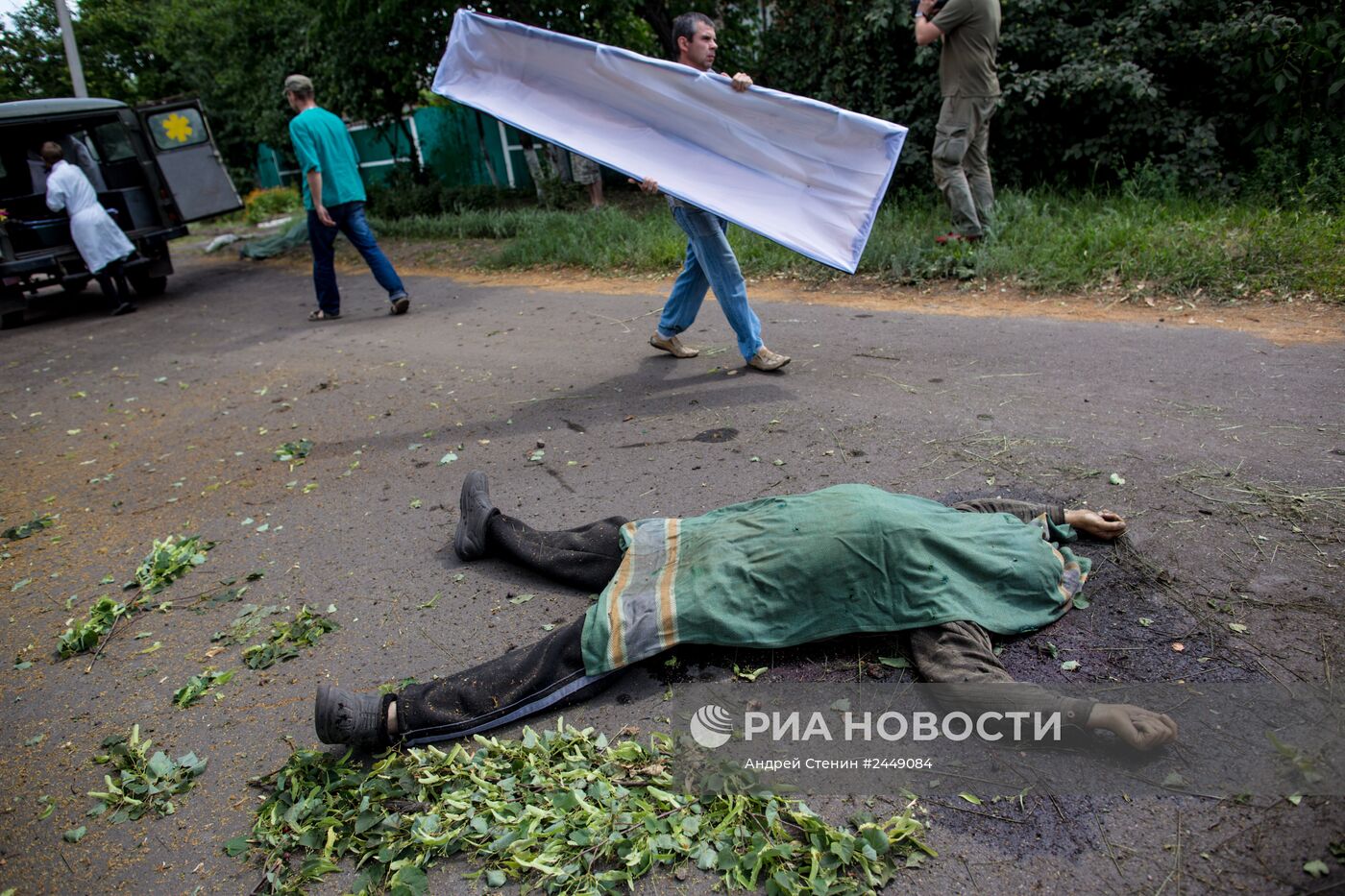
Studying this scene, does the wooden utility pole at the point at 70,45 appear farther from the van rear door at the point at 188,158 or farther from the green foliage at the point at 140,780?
the green foliage at the point at 140,780

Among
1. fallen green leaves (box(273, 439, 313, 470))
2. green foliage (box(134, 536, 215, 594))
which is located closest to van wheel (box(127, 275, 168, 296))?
fallen green leaves (box(273, 439, 313, 470))

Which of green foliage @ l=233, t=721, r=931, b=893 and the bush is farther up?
green foliage @ l=233, t=721, r=931, b=893

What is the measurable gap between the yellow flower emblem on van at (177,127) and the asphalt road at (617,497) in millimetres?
4952

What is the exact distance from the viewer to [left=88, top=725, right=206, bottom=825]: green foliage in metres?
2.55

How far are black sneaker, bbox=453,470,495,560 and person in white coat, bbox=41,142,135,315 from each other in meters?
8.90

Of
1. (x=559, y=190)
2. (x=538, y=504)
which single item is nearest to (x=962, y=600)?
(x=538, y=504)

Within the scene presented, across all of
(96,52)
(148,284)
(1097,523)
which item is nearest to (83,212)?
(148,284)

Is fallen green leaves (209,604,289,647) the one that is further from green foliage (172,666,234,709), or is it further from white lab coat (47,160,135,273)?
white lab coat (47,160,135,273)

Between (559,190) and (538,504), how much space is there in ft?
36.2

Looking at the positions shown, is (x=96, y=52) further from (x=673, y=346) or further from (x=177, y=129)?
(x=673, y=346)

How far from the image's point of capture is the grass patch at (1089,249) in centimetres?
621

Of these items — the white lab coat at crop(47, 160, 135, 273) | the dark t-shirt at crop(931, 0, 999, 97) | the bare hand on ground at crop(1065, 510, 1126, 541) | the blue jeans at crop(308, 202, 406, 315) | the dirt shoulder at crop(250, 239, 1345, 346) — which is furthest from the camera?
the white lab coat at crop(47, 160, 135, 273)

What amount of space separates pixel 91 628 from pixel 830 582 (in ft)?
9.60

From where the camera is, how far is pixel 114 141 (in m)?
10.9
